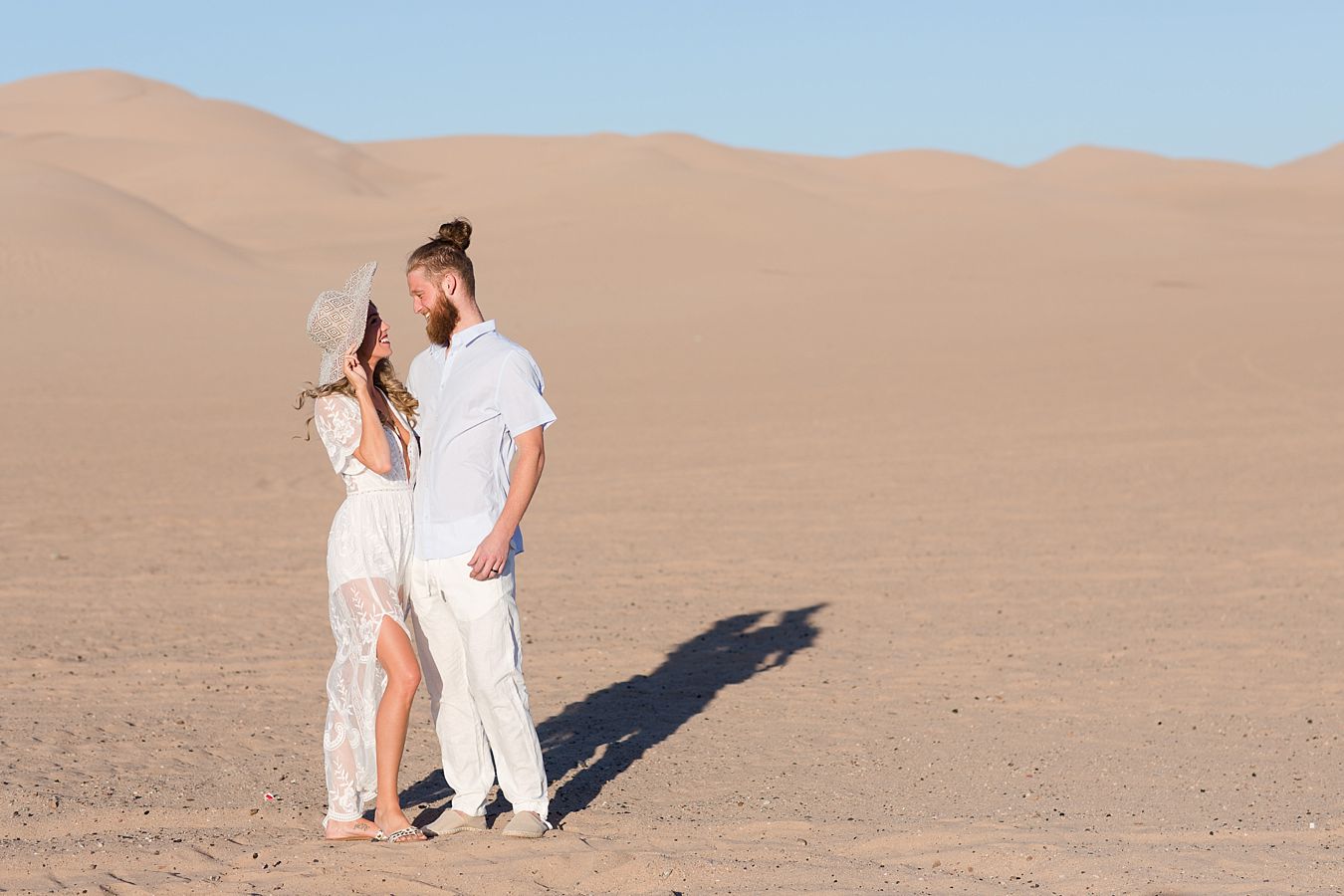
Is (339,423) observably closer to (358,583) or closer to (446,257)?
(358,583)

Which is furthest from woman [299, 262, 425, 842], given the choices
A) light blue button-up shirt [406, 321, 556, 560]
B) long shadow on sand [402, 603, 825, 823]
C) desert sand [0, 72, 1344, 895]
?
long shadow on sand [402, 603, 825, 823]

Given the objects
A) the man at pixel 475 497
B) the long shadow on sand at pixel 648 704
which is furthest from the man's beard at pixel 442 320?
the long shadow on sand at pixel 648 704

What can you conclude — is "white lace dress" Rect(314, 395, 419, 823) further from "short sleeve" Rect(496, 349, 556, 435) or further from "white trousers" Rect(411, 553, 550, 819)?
"short sleeve" Rect(496, 349, 556, 435)

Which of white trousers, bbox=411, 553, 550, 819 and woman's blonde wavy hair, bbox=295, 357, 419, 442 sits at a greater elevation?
woman's blonde wavy hair, bbox=295, 357, 419, 442

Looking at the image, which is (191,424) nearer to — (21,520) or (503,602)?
(21,520)

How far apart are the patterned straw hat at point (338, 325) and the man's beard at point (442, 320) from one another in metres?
0.22

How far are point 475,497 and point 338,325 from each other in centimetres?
73

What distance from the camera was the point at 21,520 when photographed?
41.9 feet

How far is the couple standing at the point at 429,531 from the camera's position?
5.10 meters

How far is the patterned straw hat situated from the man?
0.19 metres

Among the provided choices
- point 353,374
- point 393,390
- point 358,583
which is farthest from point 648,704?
point 353,374

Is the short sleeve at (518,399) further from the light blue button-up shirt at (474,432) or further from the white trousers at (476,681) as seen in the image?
the white trousers at (476,681)

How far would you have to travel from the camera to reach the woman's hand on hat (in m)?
5.09

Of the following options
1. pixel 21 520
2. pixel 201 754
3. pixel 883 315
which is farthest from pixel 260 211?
pixel 201 754
